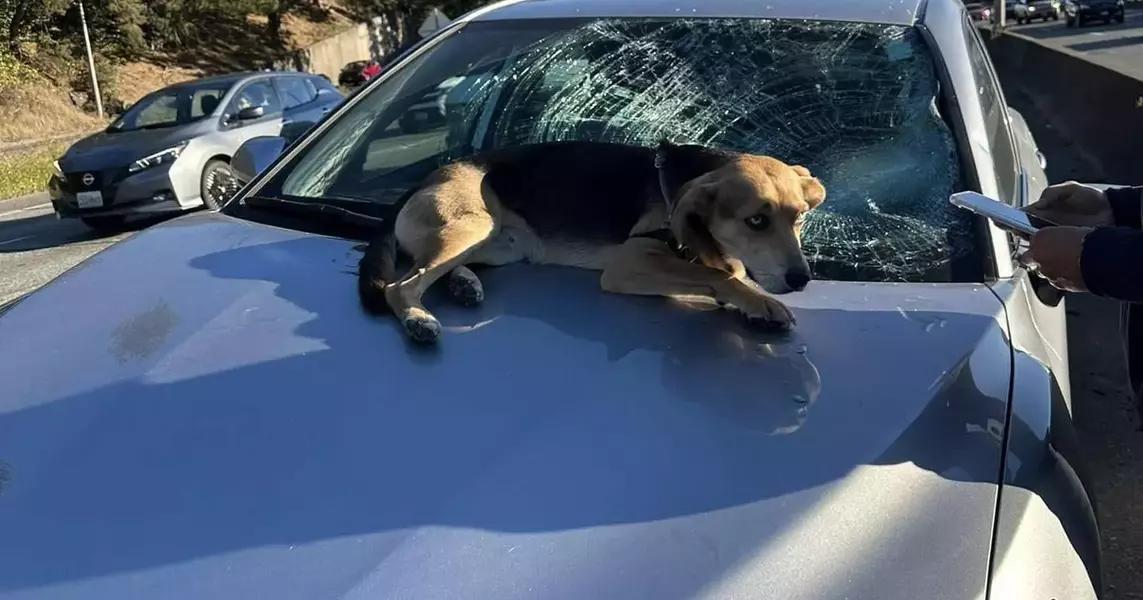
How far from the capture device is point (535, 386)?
1.64 meters

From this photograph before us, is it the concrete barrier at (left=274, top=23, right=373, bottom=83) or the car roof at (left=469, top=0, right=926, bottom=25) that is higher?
the car roof at (left=469, top=0, right=926, bottom=25)

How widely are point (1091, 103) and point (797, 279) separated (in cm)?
1087

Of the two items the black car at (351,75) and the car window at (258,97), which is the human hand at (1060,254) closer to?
the car window at (258,97)

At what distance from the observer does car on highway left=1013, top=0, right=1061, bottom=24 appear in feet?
162

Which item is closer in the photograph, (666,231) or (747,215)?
(747,215)

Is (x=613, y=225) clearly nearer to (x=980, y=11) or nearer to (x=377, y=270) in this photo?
(x=377, y=270)

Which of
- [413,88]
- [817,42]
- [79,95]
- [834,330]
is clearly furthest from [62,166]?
[79,95]

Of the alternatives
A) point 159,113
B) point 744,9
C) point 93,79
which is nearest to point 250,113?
point 159,113

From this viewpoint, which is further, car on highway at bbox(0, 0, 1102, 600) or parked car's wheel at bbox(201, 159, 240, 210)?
parked car's wheel at bbox(201, 159, 240, 210)

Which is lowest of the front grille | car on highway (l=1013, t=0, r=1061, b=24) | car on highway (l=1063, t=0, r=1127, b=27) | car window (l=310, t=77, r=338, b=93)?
car on highway (l=1013, t=0, r=1061, b=24)

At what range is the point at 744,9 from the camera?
2.74 metres

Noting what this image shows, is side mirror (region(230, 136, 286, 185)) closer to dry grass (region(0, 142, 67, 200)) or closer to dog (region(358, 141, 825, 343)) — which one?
dog (region(358, 141, 825, 343))

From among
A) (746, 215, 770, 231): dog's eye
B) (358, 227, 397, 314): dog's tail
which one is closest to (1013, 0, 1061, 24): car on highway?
(746, 215, 770, 231): dog's eye

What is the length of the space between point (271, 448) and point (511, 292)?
0.69m
